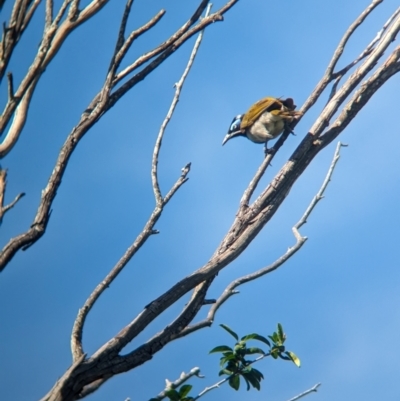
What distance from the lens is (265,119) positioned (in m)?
7.35

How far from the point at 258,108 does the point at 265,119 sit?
55cm

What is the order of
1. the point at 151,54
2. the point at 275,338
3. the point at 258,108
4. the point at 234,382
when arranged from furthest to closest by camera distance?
the point at 258,108
the point at 275,338
the point at 234,382
the point at 151,54

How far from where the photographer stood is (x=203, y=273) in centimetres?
416

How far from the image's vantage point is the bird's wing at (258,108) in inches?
287

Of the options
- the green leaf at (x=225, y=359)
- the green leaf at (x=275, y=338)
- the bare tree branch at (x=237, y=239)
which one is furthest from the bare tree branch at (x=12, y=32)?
the green leaf at (x=275, y=338)

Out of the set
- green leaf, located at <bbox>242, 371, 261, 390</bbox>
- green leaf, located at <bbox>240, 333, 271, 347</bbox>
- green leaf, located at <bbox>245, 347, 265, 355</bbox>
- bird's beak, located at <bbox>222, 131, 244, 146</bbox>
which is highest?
bird's beak, located at <bbox>222, 131, 244, 146</bbox>

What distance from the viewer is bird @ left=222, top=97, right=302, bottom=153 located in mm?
6957

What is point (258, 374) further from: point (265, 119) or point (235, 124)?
point (235, 124)

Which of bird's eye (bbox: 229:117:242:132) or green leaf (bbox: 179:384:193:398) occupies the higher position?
bird's eye (bbox: 229:117:242:132)

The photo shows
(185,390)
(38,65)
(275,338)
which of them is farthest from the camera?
(275,338)

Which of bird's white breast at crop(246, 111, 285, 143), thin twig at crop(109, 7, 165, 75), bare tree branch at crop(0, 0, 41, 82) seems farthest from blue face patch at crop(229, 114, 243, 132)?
bare tree branch at crop(0, 0, 41, 82)

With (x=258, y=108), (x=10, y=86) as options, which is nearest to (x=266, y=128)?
(x=258, y=108)

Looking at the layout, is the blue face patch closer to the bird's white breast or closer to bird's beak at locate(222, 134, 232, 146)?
bird's beak at locate(222, 134, 232, 146)

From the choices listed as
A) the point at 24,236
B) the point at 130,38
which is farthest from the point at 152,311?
the point at 130,38
